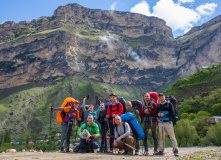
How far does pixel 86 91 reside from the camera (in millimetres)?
120438

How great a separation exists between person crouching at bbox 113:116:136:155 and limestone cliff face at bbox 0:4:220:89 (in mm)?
130302

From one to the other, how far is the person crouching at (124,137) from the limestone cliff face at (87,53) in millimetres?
130302

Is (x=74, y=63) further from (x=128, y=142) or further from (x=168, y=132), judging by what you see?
(x=128, y=142)

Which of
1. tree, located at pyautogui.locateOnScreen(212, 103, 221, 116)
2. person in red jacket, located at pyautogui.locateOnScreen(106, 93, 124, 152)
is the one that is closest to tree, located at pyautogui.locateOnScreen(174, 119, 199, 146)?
tree, located at pyautogui.locateOnScreen(212, 103, 221, 116)

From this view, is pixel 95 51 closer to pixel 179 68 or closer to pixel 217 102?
pixel 179 68

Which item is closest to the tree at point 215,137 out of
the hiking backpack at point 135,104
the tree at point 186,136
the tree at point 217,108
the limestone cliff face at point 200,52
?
the tree at point 186,136

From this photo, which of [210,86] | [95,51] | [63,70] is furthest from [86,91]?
[210,86]

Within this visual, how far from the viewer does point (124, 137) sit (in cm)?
751

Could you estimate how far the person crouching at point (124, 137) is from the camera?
7.48 m

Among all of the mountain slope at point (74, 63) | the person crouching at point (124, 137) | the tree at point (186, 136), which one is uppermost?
the mountain slope at point (74, 63)

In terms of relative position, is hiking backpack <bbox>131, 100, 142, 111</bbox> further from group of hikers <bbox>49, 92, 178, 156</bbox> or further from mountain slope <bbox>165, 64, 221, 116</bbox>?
mountain slope <bbox>165, 64, 221, 116</bbox>

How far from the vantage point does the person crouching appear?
748cm

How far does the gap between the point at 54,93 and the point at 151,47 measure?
113 m

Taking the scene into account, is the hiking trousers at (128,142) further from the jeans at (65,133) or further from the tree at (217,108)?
the tree at (217,108)
